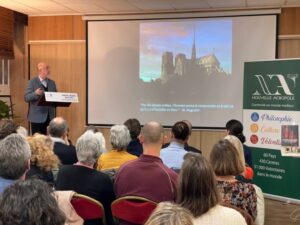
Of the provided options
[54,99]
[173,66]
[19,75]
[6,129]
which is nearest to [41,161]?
[6,129]

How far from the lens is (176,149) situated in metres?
3.73

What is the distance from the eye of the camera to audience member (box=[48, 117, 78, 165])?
3.74 m

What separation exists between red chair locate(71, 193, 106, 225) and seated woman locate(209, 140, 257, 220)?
73 centimetres

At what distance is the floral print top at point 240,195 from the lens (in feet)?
7.88

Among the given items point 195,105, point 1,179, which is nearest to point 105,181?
point 1,179

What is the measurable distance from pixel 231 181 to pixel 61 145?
188 cm

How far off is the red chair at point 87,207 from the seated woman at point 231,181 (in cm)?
73

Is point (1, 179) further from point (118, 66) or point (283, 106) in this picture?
point (118, 66)

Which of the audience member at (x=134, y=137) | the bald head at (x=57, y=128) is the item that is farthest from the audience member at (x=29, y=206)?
the audience member at (x=134, y=137)

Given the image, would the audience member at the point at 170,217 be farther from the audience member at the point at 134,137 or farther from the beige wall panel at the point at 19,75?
the beige wall panel at the point at 19,75

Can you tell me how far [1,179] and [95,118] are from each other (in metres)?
5.65

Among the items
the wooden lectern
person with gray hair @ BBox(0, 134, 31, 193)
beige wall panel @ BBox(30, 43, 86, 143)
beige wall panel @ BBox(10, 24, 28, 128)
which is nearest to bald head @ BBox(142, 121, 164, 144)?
person with gray hair @ BBox(0, 134, 31, 193)

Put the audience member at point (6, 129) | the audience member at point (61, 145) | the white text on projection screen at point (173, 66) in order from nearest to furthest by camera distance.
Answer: the audience member at point (6, 129) → the audience member at point (61, 145) → the white text on projection screen at point (173, 66)

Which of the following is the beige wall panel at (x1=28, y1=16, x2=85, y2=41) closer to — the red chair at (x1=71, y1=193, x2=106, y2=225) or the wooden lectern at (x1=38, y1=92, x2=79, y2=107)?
the wooden lectern at (x1=38, y1=92, x2=79, y2=107)
